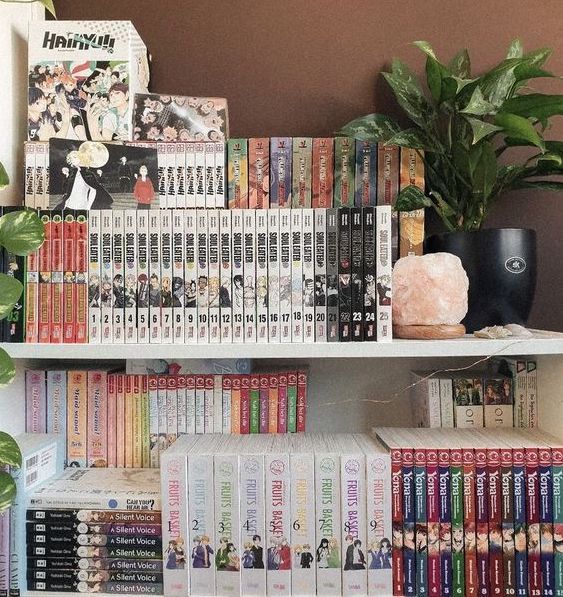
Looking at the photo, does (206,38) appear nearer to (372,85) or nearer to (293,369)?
(372,85)

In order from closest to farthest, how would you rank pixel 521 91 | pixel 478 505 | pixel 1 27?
pixel 478 505 → pixel 1 27 → pixel 521 91

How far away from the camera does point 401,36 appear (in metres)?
1.25

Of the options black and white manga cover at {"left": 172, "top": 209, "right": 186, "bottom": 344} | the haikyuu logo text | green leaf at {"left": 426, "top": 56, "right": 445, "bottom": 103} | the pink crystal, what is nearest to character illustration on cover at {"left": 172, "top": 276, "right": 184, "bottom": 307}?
black and white manga cover at {"left": 172, "top": 209, "right": 186, "bottom": 344}

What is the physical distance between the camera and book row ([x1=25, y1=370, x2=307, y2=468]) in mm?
1075

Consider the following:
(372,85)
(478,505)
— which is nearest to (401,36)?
(372,85)

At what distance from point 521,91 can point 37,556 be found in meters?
1.33

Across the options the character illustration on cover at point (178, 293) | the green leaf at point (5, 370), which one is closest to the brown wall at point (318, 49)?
the character illustration on cover at point (178, 293)

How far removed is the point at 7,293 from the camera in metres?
0.87

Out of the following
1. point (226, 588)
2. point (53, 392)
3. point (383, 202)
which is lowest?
point (226, 588)

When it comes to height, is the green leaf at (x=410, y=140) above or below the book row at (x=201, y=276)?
above

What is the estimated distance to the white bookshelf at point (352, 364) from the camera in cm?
92

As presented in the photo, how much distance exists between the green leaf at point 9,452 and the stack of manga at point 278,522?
229 millimetres

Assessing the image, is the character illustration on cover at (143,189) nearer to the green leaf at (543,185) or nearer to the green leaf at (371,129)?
the green leaf at (371,129)

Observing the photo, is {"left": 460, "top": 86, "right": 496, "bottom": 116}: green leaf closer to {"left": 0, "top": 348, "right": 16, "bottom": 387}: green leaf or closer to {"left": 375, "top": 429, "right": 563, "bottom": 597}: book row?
{"left": 375, "top": 429, "right": 563, "bottom": 597}: book row
